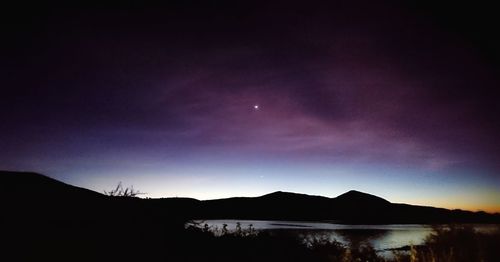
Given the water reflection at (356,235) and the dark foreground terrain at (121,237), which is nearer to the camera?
the dark foreground terrain at (121,237)

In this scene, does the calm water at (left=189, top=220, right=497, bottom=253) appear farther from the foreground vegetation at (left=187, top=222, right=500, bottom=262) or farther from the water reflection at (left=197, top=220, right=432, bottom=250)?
the foreground vegetation at (left=187, top=222, right=500, bottom=262)

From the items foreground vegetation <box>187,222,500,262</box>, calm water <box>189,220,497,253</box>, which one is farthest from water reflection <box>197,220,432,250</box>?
foreground vegetation <box>187,222,500,262</box>

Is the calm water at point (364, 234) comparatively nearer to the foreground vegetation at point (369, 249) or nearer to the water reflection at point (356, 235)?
the water reflection at point (356, 235)

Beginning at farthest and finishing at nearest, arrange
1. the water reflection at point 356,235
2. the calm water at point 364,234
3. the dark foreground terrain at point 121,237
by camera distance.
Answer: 1. the water reflection at point 356,235
2. the calm water at point 364,234
3. the dark foreground terrain at point 121,237

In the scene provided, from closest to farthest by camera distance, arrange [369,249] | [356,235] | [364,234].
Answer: [369,249] → [356,235] → [364,234]

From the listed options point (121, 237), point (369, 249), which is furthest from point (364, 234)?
point (121, 237)

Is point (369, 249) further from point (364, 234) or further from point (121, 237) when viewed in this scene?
point (364, 234)

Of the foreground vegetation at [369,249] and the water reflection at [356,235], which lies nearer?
the foreground vegetation at [369,249]

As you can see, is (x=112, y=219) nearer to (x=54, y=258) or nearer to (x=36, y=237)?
(x=36, y=237)

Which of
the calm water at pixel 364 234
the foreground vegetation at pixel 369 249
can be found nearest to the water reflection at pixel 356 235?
the calm water at pixel 364 234

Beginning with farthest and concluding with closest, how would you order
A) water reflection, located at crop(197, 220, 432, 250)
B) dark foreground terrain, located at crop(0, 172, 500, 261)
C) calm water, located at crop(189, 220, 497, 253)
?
water reflection, located at crop(197, 220, 432, 250) → calm water, located at crop(189, 220, 497, 253) → dark foreground terrain, located at crop(0, 172, 500, 261)

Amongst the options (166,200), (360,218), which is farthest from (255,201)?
(166,200)

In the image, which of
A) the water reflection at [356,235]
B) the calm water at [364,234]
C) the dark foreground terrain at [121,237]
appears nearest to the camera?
the dark foreground terrain at [121,237]

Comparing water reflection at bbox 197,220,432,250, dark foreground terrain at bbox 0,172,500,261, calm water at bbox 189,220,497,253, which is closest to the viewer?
dark foreground terrain at bbox 0,172,500,261
